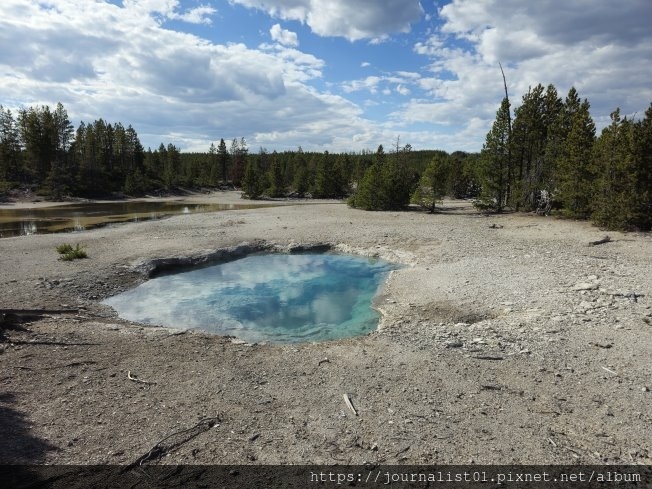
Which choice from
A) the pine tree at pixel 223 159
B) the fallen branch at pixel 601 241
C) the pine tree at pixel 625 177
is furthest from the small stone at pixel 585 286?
the pine tree at pixel 223 159

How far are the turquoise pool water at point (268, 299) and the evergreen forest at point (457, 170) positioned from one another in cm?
1730

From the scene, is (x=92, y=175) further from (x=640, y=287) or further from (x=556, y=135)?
(x=640, y=287)

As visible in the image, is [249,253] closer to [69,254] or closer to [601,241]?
[69,254]

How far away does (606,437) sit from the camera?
19.4ft

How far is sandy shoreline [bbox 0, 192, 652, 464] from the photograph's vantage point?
5809mm

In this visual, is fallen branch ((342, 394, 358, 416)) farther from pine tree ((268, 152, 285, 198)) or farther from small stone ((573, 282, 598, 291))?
pine tree ((268, 152, 285, 198))

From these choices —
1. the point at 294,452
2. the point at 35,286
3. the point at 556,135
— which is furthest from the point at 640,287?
the point at 556,135

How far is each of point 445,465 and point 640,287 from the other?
11.4 meters

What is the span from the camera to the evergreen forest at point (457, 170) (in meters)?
25.2

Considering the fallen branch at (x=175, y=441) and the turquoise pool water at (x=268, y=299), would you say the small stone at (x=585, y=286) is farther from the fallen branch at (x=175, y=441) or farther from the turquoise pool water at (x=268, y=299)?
the fallen branch at (x=175, y=441)

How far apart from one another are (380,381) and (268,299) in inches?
359

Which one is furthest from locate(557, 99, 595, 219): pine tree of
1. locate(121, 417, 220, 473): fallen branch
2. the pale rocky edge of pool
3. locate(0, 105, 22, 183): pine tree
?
locate(0, 105, 22, 183): pine tree

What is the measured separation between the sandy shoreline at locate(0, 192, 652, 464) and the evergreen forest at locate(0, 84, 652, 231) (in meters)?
13.0

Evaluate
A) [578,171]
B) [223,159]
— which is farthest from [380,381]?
[223,159]
